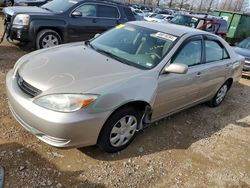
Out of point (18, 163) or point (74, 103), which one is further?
point (18, 163)

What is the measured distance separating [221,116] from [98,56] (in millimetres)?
2881

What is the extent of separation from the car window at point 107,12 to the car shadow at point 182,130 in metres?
4.26

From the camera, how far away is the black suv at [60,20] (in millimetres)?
6902

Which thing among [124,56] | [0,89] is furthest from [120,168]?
[0,89]

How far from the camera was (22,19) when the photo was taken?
6.87 m

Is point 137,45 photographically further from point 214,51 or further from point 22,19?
point 22,19

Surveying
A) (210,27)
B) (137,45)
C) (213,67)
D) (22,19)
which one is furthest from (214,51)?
(210,27)

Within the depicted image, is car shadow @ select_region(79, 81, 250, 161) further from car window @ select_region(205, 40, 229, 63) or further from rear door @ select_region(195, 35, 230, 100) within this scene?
car window @ select_region(205, 40, 229, 63)

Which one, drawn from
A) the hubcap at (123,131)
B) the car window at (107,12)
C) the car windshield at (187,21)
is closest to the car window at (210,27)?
A: the car windshield at (187,21)

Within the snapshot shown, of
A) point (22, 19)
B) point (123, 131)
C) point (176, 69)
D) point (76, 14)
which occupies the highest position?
point (176, 69)

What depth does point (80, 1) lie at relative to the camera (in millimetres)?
7699

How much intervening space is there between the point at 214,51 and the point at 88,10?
14.0ft

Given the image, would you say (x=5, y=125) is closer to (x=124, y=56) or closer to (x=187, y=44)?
(x=124, y=56)

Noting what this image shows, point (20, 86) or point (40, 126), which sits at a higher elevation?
point (20, 86)
